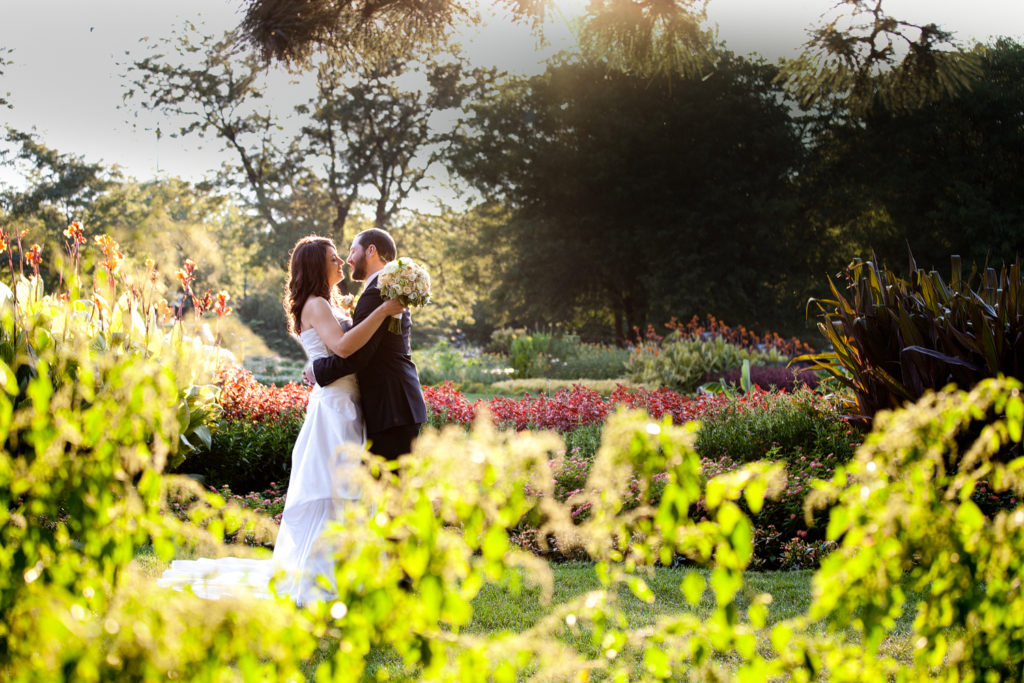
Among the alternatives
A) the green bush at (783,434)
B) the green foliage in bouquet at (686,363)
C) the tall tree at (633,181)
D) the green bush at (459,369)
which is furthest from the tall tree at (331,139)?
the green bush at (783,434)

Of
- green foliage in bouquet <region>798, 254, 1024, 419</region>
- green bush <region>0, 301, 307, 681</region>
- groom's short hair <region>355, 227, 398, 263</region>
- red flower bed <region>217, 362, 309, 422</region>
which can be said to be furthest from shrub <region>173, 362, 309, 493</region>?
green bush <region>0, 301, 307, 681</region>

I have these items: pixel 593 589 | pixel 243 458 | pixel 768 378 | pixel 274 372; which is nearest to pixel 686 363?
pixel 768 378

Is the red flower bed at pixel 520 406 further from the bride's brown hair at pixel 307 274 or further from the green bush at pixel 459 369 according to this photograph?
the green bush at pixel 459 369

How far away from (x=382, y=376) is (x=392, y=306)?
1.62ft

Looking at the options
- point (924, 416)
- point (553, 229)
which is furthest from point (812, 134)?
point (924, 416)

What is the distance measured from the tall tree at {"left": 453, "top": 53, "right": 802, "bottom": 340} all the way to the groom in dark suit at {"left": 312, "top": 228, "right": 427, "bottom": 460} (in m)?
22.9

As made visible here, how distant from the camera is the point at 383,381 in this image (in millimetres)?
4355

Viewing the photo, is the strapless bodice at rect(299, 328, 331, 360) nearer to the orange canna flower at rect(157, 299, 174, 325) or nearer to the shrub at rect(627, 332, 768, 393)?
the orange canna flower at rect(157, 299, 174, 325)

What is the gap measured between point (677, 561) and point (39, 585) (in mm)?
4384

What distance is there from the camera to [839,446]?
6523mm

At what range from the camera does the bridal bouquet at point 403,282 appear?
3.99 meters

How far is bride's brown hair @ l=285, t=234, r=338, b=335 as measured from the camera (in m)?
4.29

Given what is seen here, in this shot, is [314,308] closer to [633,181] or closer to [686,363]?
[686,363]

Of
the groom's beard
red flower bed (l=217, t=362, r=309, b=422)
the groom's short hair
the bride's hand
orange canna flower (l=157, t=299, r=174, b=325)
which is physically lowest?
red flower bed (l=217, t=362, r=309, b=422)
